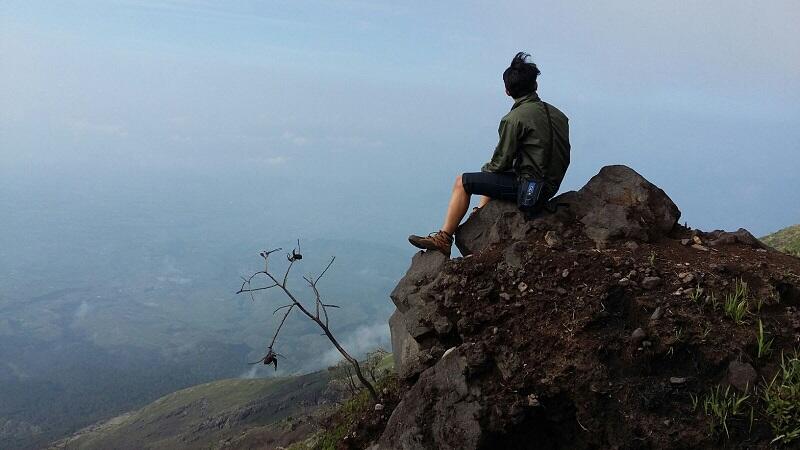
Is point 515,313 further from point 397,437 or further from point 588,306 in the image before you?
point 397,437

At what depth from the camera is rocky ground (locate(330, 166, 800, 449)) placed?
7227 mm

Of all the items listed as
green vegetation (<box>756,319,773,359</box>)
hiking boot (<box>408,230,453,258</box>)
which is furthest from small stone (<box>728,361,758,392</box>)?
hiking boot (<box>408,230,453,258</box>)

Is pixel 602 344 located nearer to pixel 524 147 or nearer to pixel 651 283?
pixel 651 283

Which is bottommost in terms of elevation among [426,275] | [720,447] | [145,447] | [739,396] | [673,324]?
[145,447]

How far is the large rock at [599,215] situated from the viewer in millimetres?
10680

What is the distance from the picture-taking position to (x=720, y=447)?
6.85m

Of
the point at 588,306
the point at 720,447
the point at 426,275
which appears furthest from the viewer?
the point at 426,275

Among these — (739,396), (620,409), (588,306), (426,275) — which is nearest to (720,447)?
(739,396)

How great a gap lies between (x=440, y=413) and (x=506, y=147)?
192 inches

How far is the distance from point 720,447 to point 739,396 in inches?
26.7

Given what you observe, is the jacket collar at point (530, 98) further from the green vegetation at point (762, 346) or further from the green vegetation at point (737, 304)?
the green vegetation at point (762, 346)

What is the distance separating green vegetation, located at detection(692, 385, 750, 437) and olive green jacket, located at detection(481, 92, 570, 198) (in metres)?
4.75

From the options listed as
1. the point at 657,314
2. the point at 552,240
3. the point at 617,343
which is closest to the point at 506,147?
the point at 552,240

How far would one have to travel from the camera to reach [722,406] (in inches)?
275
